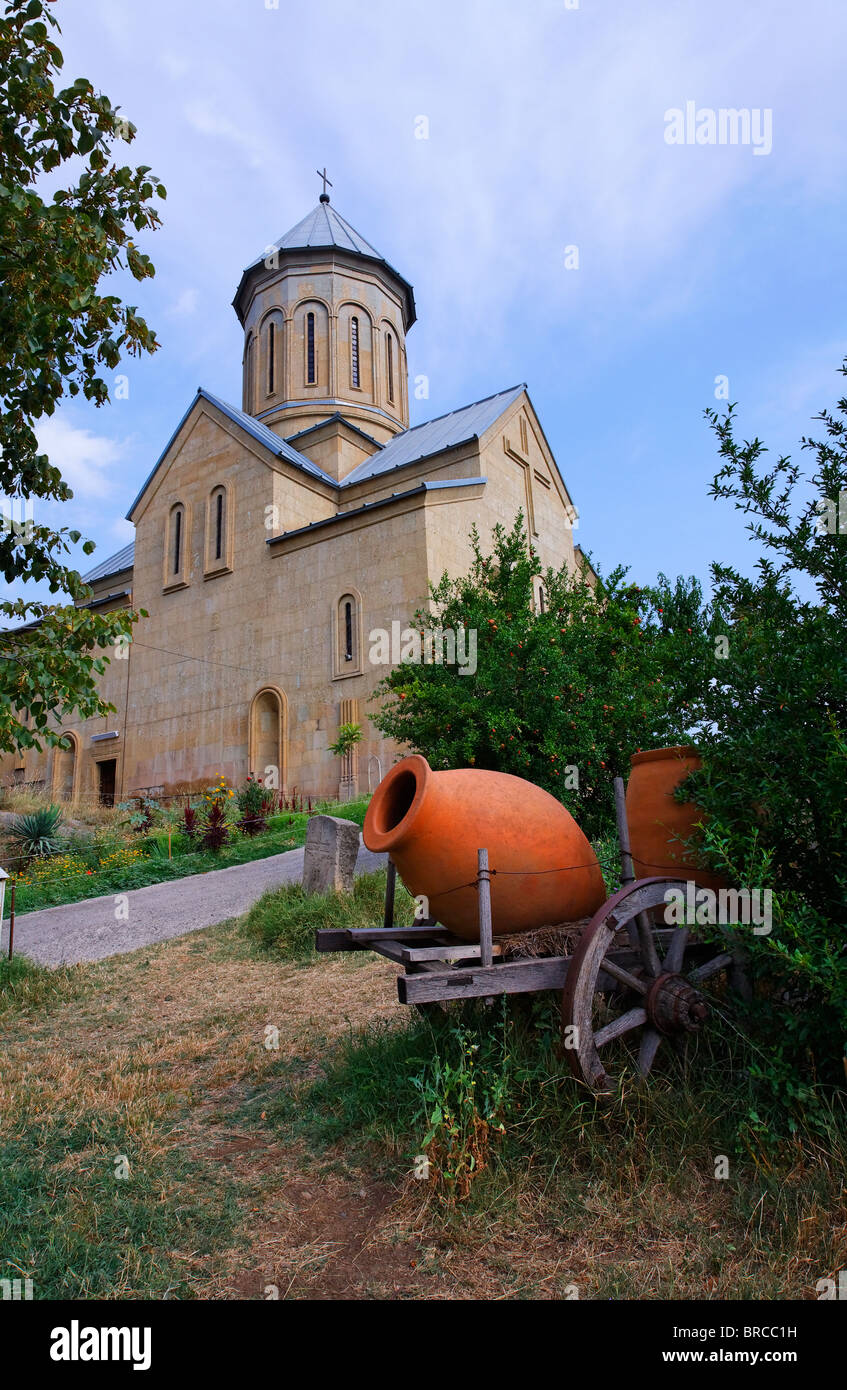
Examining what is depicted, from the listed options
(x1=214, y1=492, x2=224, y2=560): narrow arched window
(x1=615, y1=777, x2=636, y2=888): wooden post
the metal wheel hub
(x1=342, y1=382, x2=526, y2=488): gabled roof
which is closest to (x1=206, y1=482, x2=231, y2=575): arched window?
(x1=214, y1=492, x2=224, y2=560): narrow arched window

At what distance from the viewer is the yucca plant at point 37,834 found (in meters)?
15.5

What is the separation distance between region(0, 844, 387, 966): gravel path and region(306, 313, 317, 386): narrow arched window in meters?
20.2

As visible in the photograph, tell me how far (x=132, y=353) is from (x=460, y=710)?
4730mm

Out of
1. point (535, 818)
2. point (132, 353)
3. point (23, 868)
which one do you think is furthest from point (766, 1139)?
point (23, 868)

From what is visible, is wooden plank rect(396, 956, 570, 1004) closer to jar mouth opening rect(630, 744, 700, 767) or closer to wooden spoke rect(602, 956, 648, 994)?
wooden spoke rect(602, 956, 648, 994)

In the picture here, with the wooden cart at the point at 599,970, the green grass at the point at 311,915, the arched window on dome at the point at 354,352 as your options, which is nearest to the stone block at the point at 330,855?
the green grass at the point at 311,915

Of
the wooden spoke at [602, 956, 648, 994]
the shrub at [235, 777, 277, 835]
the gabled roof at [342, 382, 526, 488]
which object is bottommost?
the wooden spoke at [602, 956, 648, 994]

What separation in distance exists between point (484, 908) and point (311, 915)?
16.2ft

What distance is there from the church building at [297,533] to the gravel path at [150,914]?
25.3ft

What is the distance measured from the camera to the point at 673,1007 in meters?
3.61

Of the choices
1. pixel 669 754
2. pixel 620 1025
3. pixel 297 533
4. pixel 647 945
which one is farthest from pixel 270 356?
pixel 620 1025

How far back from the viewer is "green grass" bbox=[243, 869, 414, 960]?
26.0 ft

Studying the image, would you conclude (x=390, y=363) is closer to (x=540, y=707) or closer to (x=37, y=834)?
(x=37, y=834)

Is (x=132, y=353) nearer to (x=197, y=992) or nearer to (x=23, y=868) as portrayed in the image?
(x=197, y=992)
